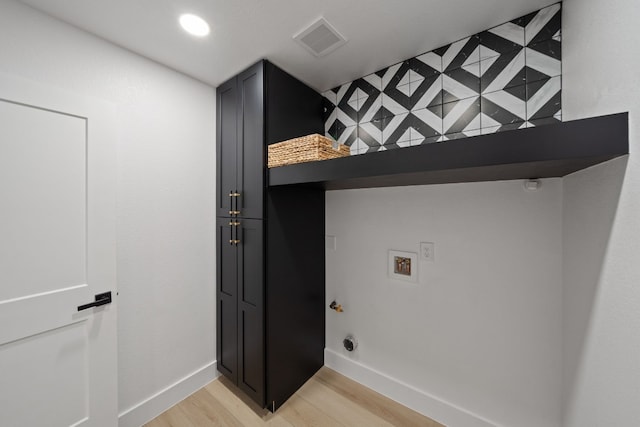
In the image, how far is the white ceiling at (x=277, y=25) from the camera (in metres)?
1.17

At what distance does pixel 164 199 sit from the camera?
1658 mm

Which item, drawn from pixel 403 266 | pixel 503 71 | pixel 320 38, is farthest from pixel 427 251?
pixel 320 38

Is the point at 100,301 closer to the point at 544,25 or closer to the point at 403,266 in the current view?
the point at 403,266

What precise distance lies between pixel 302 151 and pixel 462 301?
4.31 feet

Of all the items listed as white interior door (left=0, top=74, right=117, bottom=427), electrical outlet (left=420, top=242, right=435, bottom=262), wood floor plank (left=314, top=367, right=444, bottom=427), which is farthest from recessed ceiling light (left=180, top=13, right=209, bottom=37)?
wood floor plank (left=314, top=367, right=444, bottom=427)

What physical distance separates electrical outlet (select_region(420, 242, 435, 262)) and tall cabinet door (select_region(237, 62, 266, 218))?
1069 millimetres

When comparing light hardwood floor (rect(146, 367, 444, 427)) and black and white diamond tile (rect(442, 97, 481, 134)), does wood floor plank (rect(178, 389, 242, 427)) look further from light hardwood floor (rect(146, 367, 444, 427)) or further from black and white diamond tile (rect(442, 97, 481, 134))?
black and white diamond tile (rect(442, 97, 481, 134))

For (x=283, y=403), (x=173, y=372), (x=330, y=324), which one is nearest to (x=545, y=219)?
(x=330, y=324)

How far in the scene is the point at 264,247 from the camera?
156cm

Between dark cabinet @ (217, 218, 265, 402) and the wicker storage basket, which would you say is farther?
dark cabinet @ (217, 218, 265, 402)

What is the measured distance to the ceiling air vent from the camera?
4.31ft

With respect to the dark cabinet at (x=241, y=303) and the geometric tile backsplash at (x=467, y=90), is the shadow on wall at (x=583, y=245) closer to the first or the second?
the geometric tile backsplash at (x=467, y=90)

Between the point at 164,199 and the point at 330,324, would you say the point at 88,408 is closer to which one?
the point at 164,199

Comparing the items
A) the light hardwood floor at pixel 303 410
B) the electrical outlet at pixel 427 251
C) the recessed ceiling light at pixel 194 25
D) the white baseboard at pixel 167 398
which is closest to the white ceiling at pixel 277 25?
the recessed ceiling light at pixel 194 25
